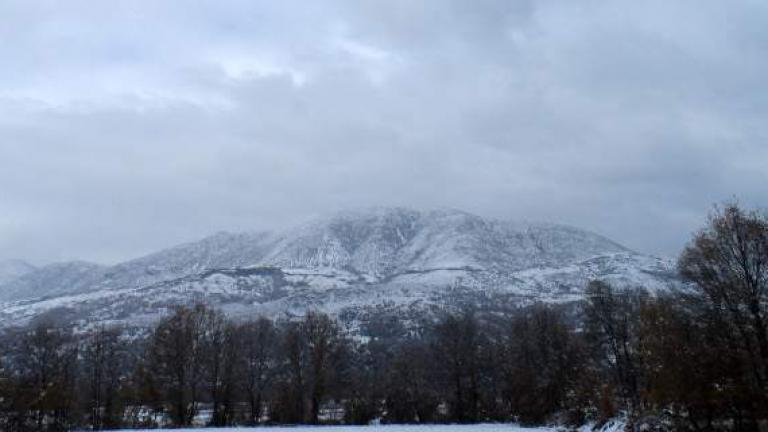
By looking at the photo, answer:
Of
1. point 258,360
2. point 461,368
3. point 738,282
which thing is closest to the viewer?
point 738,282

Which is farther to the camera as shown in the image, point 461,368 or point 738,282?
point 461,368

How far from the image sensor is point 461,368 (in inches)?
4306

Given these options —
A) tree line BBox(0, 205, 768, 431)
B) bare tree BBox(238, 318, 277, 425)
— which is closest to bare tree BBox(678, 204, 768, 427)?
tree line BBox(0, 205, 768, 431)

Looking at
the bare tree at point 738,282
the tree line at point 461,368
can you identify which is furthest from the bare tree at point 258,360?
the bare tree at point 738,282

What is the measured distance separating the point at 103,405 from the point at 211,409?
53.2ft

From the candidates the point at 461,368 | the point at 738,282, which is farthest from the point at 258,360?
the point at 738,282

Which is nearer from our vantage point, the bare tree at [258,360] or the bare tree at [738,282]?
the bare tree at [738,282]

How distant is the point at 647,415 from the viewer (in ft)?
163

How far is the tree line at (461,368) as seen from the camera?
47688 millimetres

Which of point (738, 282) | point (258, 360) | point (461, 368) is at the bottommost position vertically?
point (461, 368)

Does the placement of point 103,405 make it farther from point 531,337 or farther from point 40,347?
point 531,337

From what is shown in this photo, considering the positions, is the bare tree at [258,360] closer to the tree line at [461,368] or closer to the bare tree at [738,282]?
the tree line at [461,368]

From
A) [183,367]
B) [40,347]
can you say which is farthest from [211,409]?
[40,347]

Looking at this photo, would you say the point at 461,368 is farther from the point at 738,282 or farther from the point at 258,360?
the point at 738,282
